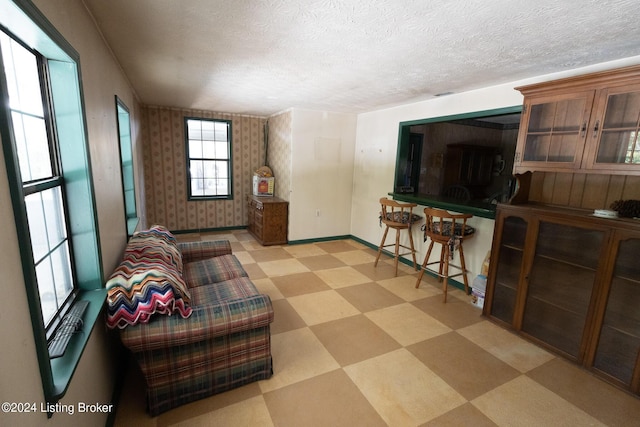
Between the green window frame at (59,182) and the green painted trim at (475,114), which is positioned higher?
the green painted trim at (475,114)

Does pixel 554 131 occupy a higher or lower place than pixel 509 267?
higher

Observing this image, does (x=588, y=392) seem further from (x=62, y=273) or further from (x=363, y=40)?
(x=62, y=273)

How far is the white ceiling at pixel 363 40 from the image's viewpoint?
1.63m

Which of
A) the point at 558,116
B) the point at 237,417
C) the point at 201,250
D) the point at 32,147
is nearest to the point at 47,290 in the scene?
the point at 32,147

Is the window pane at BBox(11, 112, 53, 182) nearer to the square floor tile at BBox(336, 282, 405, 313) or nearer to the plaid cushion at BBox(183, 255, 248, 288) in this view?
the plaid cushion at BBox(183, 255, 248, 288)

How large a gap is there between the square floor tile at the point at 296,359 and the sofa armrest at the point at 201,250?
115 centimetres

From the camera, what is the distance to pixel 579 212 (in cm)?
238

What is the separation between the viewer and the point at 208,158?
5.82 m

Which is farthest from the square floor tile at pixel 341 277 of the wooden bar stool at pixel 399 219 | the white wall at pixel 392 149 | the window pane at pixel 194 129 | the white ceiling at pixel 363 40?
the window pane at pixel 194 129

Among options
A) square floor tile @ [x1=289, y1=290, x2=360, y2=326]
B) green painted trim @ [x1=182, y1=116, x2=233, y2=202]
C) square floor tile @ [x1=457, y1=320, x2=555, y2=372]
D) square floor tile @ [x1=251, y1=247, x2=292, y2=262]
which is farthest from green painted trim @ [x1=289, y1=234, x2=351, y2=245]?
square floor tile @ [x1=457, y1=320, x2=555, y2=372]

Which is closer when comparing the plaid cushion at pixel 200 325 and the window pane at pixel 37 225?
the window pane at pixel 37 225

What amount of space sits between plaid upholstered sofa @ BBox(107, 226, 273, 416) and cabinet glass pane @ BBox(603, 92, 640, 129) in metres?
2.77

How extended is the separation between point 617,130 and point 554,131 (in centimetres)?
40

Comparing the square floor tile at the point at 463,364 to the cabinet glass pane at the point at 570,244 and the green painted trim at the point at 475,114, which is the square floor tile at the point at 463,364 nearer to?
the cabinet glass pane at the point at 570,244
